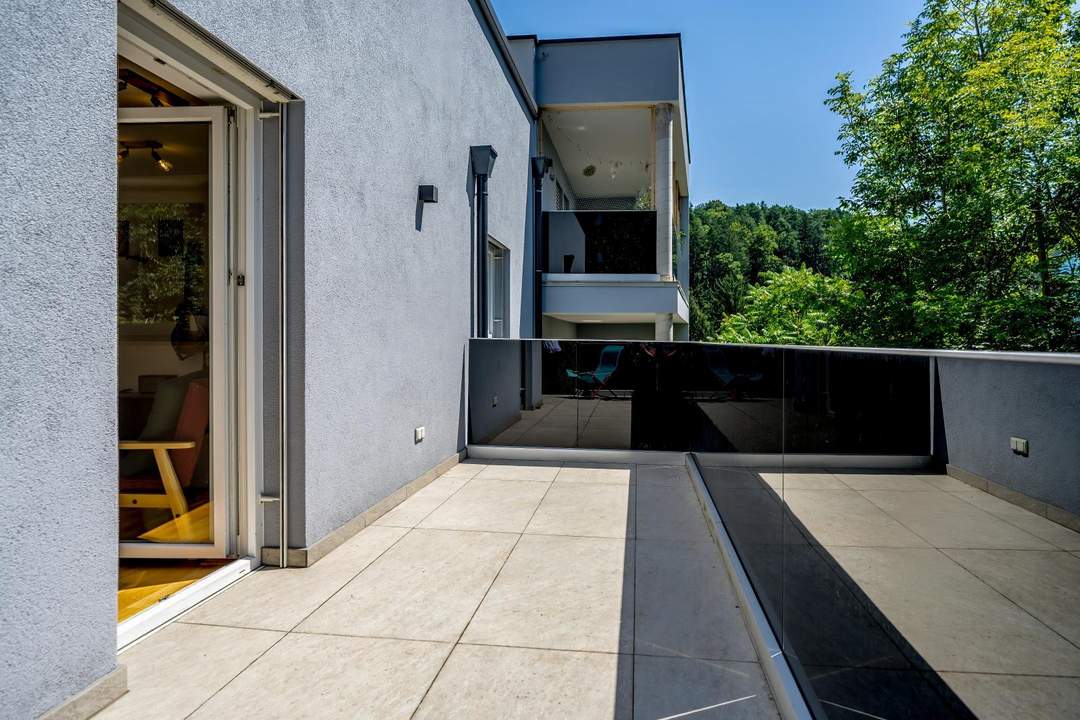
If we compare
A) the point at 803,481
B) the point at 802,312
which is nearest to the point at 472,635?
the point at 803,481

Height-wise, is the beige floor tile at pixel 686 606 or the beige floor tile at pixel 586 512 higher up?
the beige floor tile at pixel 586 512

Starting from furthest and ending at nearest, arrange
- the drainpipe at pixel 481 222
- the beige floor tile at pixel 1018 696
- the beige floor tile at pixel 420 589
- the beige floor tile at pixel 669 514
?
1. the drainpipe at pixel 481 222
2. the beige floor tile at pixel 669 514
3. the beige floor tile at pixel 420 589
4. the beige floor tile at pixel 1018 696

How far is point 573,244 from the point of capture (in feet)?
33.3

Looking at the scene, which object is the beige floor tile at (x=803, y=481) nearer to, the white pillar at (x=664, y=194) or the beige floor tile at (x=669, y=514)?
the beige floor tile at (x=669, y=514)

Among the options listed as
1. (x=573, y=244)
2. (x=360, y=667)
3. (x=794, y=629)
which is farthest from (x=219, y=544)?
(x=573, y=244)

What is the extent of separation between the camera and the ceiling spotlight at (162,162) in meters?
4.03

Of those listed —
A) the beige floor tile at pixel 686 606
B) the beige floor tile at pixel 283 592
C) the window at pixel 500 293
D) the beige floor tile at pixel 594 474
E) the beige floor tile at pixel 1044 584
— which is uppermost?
the window at pixel 500 293

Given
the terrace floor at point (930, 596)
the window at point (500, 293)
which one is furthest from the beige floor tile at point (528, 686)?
the window at point (500, 293)

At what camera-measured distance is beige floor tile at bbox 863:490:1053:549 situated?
847 mm

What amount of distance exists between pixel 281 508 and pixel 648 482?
296 centimetres

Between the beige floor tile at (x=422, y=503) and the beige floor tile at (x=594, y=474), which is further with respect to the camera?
the beige floor tile at (x=594, y=474)

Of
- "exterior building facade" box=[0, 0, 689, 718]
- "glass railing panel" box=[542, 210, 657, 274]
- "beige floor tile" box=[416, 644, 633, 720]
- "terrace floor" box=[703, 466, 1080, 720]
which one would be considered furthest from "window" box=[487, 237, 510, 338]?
"terrace floor" box=[703, 466, 1080, 720]

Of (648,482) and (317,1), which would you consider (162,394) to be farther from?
(648,482)

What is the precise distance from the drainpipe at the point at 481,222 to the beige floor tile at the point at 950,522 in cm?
546
